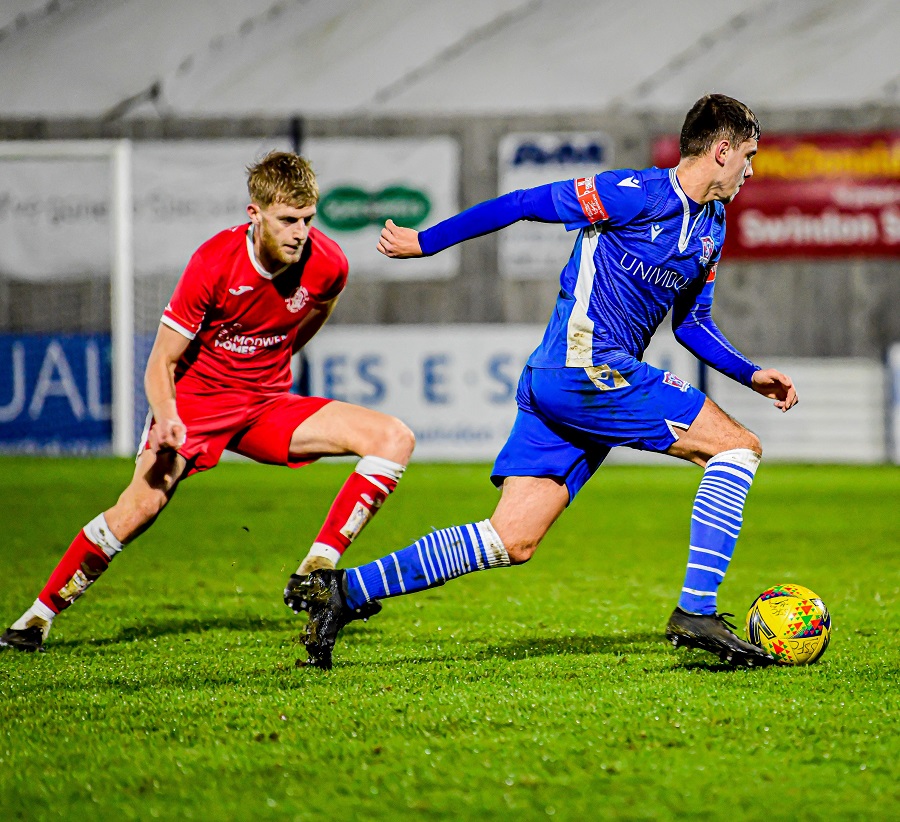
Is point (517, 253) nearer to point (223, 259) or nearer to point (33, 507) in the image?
point (33, 507)

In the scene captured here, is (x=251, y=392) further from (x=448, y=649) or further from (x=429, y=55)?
(x=429, y=55)

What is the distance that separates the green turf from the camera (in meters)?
3.18

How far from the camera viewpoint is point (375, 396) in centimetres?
1362

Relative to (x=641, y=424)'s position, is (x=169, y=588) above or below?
below

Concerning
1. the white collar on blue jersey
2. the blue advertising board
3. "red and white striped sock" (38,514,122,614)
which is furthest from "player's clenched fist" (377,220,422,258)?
the blue advertising board

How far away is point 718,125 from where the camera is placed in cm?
439

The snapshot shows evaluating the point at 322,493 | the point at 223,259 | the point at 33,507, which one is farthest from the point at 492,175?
the point at 223,259

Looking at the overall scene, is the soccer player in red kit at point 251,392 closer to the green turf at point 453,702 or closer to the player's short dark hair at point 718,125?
the green turf at point 453,702

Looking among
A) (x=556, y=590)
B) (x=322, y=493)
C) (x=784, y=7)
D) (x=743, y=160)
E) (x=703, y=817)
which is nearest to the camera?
(x=703, y=817)

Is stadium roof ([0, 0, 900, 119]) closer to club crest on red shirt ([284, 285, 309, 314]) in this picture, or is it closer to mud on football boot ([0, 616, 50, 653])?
club crest on red shirt ([284, 285, 309, 314])

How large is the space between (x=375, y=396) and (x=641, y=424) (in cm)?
922

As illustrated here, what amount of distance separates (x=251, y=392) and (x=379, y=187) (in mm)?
9264

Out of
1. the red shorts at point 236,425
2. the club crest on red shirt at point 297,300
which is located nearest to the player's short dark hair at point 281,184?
the club crest on red shirt at point 297,300

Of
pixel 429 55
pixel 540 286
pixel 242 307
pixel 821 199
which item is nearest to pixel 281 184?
pixel 242 307
